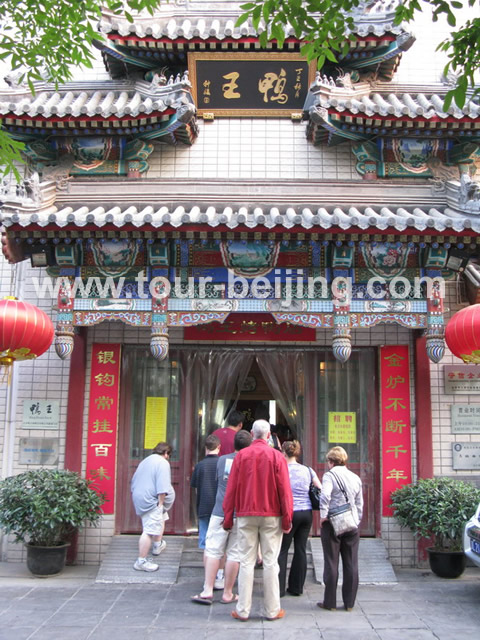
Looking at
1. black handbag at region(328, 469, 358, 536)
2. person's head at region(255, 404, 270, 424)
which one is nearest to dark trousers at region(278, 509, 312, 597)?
black handbag at region(328, 469, 358, 536)

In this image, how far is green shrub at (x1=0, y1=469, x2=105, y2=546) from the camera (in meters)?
6.35

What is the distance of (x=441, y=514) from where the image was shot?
21.1ft

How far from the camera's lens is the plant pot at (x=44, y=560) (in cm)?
653

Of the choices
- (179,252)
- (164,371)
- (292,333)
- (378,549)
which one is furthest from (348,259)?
(378,549)

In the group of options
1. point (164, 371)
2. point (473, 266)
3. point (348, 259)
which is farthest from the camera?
point (164, 371)

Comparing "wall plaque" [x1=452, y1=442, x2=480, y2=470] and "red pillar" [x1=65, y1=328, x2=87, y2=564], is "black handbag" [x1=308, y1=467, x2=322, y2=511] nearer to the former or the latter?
"wall plaque" [x1=452, y1=442, x2=480, y2=470]

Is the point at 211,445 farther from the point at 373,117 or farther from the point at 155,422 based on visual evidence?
the point at 373,117

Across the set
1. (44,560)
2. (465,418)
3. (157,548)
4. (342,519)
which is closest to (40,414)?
(44,560)

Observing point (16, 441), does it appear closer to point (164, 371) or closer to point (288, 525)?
point (164, 371)

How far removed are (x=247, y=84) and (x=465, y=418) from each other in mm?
5301

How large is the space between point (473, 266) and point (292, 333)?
2.32m

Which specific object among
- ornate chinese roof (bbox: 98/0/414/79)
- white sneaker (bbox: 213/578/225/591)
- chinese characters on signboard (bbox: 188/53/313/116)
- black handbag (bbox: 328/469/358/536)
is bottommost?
white sneaker (bbox: 213/578/225/591)

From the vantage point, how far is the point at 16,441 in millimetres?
7348

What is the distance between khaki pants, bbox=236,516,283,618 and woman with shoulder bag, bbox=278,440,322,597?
72cm
